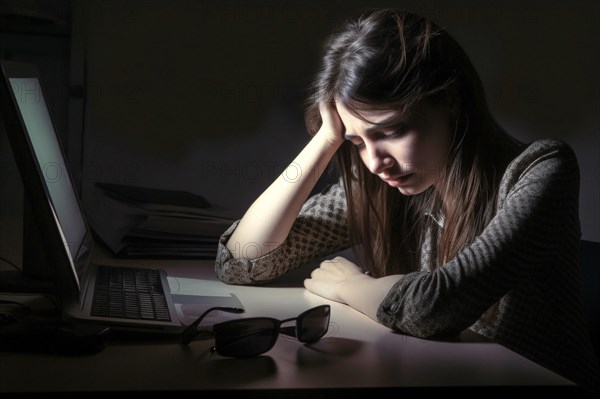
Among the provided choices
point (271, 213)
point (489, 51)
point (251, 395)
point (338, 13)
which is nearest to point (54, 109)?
point (338, 13)

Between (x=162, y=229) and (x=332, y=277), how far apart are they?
40 centimetres

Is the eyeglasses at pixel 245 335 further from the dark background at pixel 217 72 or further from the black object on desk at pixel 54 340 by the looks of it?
the dark background at pixel 217 72

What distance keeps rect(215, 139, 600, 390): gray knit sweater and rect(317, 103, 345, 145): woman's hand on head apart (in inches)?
5.9

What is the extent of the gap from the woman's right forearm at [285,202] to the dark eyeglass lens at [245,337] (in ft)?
1.62

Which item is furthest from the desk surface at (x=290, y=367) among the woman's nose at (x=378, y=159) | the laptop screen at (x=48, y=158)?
the woman's nose at (x=378, y=159)

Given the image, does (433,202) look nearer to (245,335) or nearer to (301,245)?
(301,245)

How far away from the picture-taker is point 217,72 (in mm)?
2018

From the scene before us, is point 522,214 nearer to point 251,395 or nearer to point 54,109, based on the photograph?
point 251,395

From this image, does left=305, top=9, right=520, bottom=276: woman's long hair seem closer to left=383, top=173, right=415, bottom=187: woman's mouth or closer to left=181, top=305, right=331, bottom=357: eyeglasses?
left=383, top=173, right=415, bottom=187: woman's mouth

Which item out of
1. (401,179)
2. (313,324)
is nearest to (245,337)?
(313,324)

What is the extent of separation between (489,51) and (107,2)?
1.00 meters

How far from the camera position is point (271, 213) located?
1291mm

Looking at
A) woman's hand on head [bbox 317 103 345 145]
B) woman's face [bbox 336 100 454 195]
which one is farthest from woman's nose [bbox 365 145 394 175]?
woman's hand on head [bbox 317 103 345 145]

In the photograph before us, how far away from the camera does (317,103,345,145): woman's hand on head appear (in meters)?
1.23
